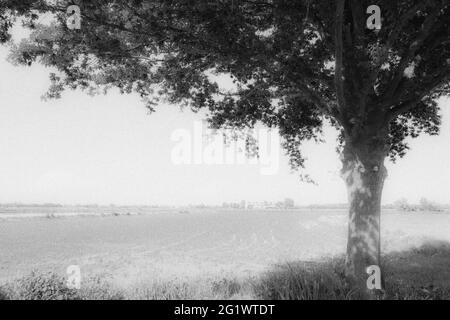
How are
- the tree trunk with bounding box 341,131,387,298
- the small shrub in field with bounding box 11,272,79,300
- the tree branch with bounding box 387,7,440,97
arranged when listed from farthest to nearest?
the tree trunk with bounding box 341,131,387,298 < the tree branch with bounding box 387,7,440,97 < the small shrub in field with bounding box 11,272,79,300

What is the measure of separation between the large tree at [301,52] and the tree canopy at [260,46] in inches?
1.1

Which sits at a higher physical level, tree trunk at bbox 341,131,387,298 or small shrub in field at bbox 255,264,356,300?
tree trunk at bbox 341,131,387,298

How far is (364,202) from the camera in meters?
9.92

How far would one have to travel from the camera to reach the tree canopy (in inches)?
354

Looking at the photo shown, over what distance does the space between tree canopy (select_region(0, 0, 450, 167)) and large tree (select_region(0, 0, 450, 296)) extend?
0.03m

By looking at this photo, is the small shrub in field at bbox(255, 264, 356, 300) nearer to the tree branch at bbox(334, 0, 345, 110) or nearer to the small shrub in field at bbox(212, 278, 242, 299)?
the small shrub in field at bbox(212, 278, 242, 299)

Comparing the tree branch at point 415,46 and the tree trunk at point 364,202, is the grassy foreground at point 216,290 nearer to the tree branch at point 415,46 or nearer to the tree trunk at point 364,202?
the tree trunk at point 364,202

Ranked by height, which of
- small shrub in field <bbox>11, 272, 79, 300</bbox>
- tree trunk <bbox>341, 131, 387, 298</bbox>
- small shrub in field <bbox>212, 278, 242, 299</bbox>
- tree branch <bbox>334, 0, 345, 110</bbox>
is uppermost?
tree branch <bbox>334, 0, 345, 110</bbox>

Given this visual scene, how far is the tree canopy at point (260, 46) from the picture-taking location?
8.98m

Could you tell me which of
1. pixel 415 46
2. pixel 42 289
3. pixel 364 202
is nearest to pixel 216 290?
pixel 42 289

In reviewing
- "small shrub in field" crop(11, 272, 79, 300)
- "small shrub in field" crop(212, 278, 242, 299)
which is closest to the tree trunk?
"small shrub in field" crop(212, 278, 242, 299)
